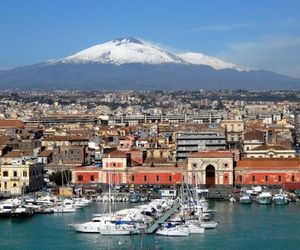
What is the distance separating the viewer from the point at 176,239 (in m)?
21.5

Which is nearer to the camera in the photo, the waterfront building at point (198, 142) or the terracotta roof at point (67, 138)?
the waterfront building at point (198, 142)

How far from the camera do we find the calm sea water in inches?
811

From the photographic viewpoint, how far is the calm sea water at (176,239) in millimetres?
20609

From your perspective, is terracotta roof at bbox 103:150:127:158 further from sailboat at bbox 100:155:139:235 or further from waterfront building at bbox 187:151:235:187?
sailboat at bbox 100:155:139:235

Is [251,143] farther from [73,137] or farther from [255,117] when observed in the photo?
[255,117]

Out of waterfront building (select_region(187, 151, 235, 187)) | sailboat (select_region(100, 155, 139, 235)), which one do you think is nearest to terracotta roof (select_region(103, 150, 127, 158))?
waterfront building (select_region(187, 151, 235, 187))

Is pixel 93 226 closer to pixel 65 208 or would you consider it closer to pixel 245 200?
pixel 65 208

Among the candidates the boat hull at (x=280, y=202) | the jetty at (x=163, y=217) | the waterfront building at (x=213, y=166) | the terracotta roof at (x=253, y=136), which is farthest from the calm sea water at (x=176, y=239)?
the terracotta roof at (x=253, y=136)

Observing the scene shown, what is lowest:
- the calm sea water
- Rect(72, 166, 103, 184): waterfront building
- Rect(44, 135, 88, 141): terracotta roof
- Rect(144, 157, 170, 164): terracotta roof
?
the calm sea water

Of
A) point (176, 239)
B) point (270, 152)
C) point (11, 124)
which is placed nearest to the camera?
point (176, 239)

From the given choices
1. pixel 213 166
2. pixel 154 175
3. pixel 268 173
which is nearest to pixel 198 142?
pixel 154 175

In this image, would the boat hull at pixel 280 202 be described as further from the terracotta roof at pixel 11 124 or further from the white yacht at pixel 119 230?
the terracotta roof at pixel 11 124

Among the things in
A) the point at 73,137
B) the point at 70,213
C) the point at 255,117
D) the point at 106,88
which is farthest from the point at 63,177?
the point at 106,88

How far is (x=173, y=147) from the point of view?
127ft
